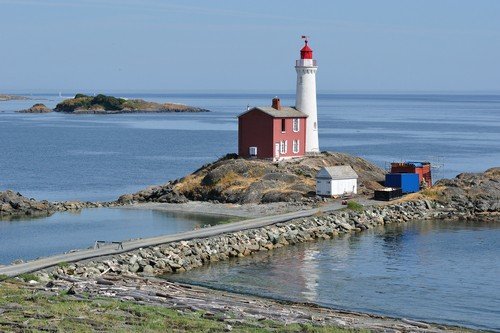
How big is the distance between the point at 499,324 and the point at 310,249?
14.5 meters

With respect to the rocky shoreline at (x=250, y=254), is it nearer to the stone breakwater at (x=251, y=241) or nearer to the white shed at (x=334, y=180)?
the stone breakwater at (x=251, y=241)

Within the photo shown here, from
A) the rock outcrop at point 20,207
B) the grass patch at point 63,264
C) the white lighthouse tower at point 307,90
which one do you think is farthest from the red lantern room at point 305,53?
the grass patch at point 63,264

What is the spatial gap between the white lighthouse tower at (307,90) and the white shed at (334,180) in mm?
7527

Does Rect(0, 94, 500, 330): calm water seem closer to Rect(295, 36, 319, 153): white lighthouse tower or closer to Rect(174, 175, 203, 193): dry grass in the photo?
Rect(174, 175, 203, 193): dry grass

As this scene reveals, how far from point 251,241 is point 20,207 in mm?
18459

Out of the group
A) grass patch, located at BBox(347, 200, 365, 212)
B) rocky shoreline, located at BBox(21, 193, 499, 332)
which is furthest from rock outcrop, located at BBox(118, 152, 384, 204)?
rocky shoreline, located at BBox(21, 193, 499, 332)

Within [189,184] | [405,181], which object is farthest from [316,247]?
[189,184]

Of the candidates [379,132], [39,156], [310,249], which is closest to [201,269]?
[310,249]

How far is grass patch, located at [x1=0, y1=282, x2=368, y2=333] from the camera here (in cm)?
2292

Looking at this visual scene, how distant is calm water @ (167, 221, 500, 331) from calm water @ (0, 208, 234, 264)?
7988mm

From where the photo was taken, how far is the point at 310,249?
4219 centimetres

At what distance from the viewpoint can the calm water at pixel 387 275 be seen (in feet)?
101

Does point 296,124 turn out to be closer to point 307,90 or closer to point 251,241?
point 307,90

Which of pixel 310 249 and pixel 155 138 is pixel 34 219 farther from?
pixel 155 138
